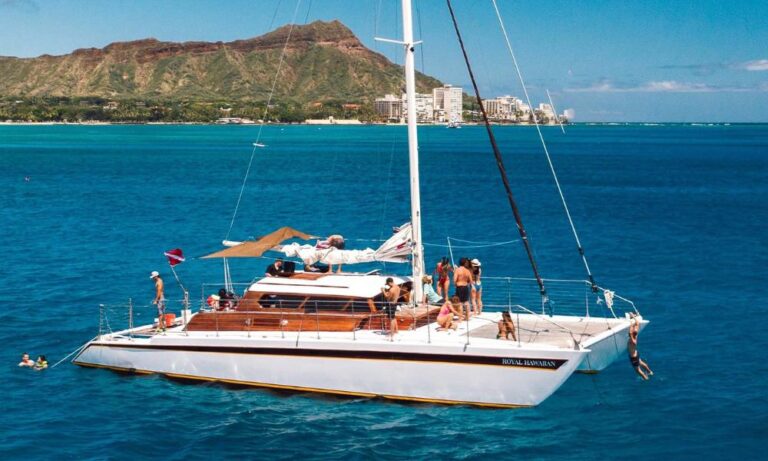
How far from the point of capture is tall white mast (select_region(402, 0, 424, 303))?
2083 cm

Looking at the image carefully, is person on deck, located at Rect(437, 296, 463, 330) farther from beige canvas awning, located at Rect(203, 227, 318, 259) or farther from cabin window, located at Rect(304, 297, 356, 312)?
beige canvas awning, located at Rect(203, 227, 318, 259)

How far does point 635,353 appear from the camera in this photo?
2177cm

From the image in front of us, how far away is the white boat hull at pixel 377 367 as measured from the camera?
62.5 feet

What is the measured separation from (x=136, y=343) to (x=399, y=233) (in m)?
7.44

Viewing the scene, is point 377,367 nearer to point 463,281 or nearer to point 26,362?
point 463,281

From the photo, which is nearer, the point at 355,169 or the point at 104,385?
the point at 104,385

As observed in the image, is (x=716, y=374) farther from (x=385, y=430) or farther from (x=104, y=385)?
(x=104, y=385)

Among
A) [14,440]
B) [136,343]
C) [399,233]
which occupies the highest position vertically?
[399,233]

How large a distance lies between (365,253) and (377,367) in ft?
13.4

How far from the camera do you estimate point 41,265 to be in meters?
38.4

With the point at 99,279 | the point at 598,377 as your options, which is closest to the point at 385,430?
the point at 598,377

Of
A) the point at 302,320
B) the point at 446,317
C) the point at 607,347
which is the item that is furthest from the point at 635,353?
the point at 302,320

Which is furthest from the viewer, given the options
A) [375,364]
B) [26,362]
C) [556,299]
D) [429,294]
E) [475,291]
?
[556,299]

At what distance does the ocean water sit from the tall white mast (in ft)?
11.8
